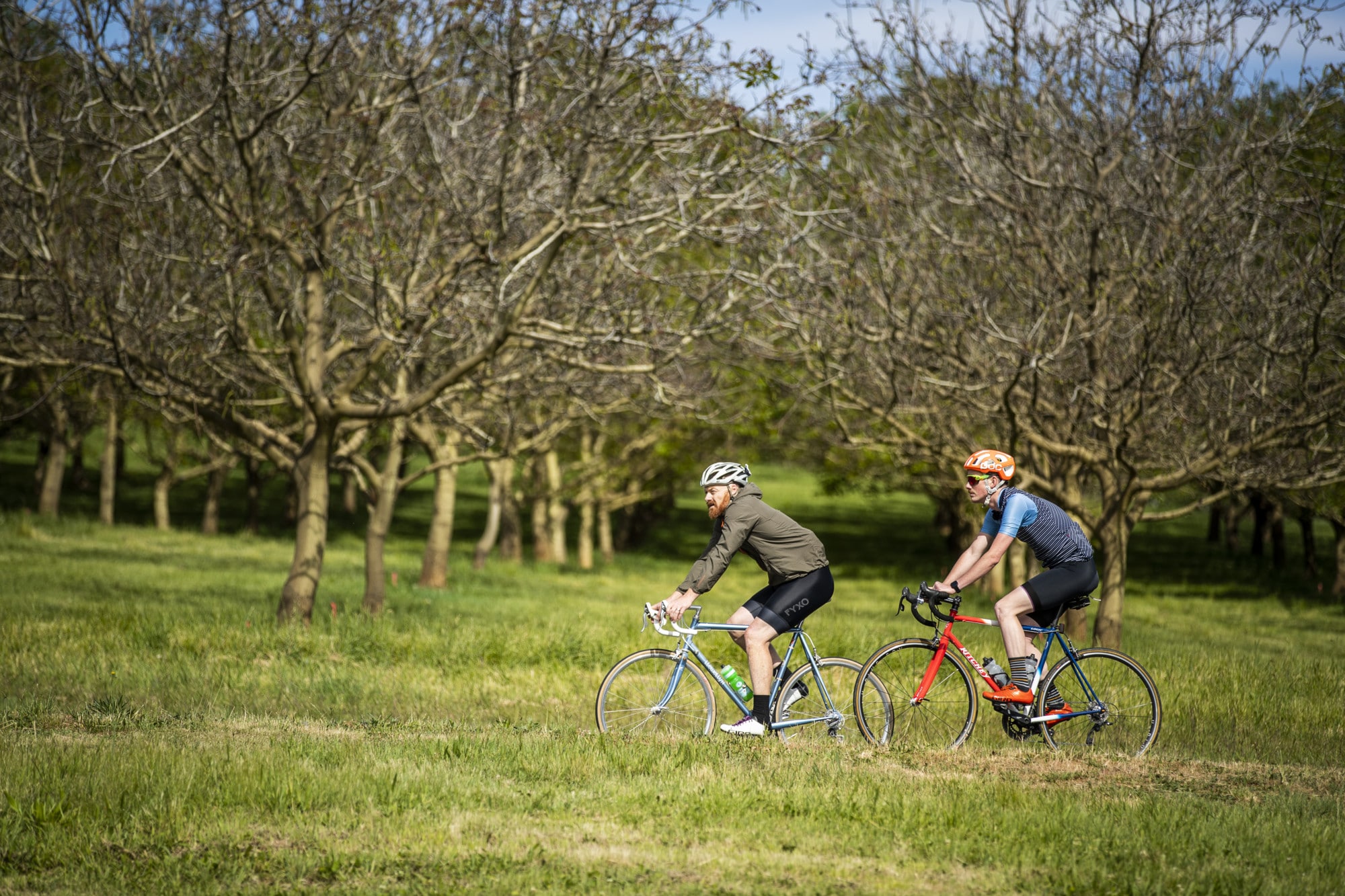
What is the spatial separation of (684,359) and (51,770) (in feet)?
34.4

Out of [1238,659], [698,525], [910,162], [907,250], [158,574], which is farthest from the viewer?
[698,525]

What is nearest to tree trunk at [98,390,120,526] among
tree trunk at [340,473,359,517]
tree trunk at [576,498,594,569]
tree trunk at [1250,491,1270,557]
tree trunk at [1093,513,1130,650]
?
tree trunk at [340,473,359,517]

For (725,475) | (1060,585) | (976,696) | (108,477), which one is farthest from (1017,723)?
(108,477)

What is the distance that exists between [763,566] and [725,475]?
25.3 inches

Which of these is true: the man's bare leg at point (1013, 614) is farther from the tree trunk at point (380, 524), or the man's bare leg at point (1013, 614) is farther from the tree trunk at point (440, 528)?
the tree trunk at point (440, 528)

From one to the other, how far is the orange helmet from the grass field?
178 cm

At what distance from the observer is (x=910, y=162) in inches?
618

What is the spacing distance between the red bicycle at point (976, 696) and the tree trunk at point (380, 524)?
362 inches

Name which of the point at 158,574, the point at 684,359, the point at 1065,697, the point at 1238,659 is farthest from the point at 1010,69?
the point at 158,574

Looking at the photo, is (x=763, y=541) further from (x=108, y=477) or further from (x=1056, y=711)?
(x=108, y=477)

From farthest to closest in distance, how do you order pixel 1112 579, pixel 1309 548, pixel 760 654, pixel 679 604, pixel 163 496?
pixel 163 496 → pixel 1309 548 → pixel 1112 579 → pixel 760 654 → pixel 679 604

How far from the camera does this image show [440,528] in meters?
20.1

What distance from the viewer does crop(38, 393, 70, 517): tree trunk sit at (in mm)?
26922

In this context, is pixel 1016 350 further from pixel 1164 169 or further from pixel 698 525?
pixel 698 525
